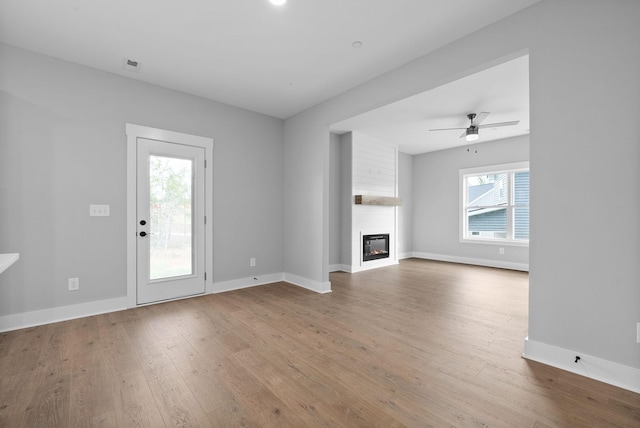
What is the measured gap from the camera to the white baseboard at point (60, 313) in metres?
2.86

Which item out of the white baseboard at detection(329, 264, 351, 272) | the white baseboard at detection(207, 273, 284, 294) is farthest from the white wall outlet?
the white baseboard at detection(329, 264, 351, 272)

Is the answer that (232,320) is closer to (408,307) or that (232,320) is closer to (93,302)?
(93,302)

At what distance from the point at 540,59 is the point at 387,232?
15.4 feet

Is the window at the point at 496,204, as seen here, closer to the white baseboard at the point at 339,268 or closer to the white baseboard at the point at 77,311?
the white baseboard at the point at 339,268

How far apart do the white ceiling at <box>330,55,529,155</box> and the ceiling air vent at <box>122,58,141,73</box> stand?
2946 mm

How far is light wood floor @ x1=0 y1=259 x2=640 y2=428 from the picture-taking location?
1.64m

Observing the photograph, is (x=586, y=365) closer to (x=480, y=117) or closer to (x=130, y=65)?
(x=480, y=117)

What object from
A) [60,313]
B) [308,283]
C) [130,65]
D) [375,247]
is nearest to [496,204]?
[375,247]

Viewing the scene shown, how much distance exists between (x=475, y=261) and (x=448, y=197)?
1.66m

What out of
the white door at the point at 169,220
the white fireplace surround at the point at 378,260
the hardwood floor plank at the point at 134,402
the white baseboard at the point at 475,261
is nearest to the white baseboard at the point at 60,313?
the white door at the point at 169,220

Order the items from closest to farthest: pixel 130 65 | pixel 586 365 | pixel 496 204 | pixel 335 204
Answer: pixel 586 365, pixel 130 65, pixel 335 204, pixel 496 204

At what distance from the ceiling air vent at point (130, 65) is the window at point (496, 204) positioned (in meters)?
6.66

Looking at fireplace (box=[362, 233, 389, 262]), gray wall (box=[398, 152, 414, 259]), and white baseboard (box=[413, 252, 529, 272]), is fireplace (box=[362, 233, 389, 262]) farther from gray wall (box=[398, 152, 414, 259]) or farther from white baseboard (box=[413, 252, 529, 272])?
white baseboard (box=[413, 252, 529, 272])

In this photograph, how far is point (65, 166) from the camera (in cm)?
314
